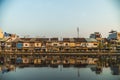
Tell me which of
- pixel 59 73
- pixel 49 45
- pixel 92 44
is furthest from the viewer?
pixel 92 44

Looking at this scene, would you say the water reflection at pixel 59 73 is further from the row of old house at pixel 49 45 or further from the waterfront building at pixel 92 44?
the waterfront building at pixel 92 44

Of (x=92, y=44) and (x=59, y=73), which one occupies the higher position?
(x=92, y=44)

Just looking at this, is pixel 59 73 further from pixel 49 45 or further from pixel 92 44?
pixel 92 44

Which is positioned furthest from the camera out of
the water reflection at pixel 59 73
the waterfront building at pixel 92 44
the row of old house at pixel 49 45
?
the waterfront building at pixel 92 44

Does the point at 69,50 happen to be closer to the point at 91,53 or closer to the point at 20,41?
the point at 91,53

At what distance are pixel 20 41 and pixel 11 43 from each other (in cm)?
103

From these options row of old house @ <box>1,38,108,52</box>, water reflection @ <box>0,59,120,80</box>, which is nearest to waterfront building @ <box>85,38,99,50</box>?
row of old house @ <box>1,38,108,52</box>

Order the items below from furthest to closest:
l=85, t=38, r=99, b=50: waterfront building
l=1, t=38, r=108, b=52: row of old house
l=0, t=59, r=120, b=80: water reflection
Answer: l=85, t=38, r=99, b=50: waterfront building, l=1, t=38, r=108, b=52: row of old house, l=0, t=59, r=120, b=80: water reflection

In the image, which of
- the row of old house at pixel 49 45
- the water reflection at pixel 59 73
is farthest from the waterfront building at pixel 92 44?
the water reflection at pixel 59 73

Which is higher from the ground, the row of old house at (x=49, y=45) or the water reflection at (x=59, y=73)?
the row of old house at (x=49, y=45)

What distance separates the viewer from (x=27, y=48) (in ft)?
93.1

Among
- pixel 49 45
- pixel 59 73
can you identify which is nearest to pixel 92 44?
pixel 49 45

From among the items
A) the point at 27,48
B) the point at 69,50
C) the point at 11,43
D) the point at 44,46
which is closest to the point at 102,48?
the point at 69,50

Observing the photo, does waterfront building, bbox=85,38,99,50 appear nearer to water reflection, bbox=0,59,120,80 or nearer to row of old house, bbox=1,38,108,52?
row of old house, bbox=1,38,108,52
